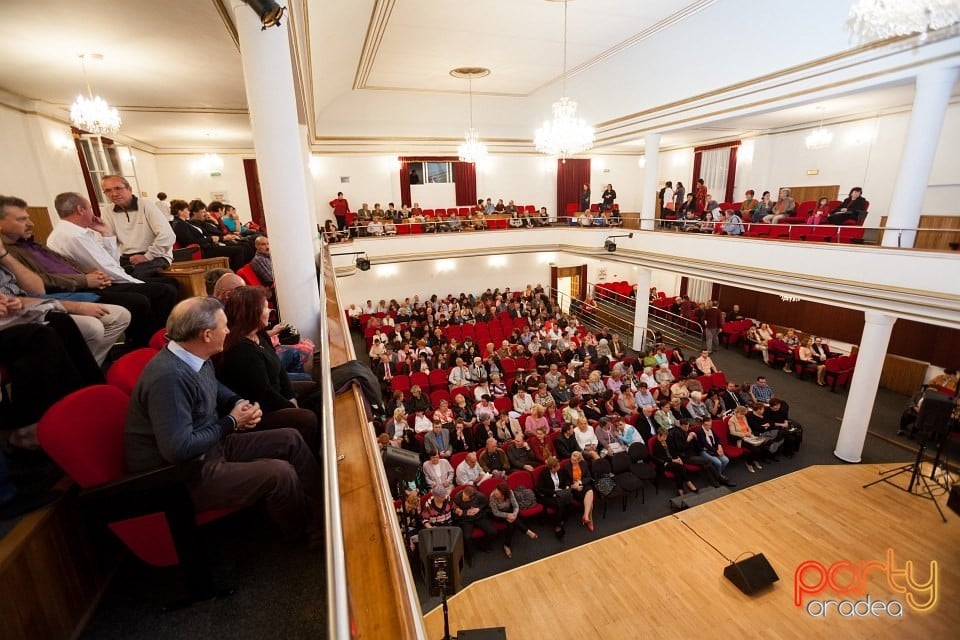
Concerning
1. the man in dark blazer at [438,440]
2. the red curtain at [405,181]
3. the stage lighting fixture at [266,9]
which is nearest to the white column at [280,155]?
the stage lighting fixture at [266,9]

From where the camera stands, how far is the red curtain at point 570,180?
17.0 m

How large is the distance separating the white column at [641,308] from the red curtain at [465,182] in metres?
6.90

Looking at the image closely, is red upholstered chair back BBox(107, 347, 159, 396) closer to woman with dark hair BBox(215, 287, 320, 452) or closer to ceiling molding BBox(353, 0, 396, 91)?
woman with dark hair BBox(215, 287, 320, 452)

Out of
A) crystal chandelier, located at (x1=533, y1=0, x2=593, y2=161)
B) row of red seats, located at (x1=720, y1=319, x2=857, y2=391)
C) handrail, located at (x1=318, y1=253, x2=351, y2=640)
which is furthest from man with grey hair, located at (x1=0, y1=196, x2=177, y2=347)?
row of red seats, located at (x1=720, y1=319, x2=857, y2=391)

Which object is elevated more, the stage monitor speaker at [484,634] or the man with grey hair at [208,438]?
the man with grey hair at [208,438]

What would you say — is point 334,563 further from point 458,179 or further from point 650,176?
point 458,179

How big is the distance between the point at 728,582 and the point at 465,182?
14.0 m

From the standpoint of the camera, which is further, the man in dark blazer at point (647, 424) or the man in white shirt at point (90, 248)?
the man in dark blazer at point (647, 424)

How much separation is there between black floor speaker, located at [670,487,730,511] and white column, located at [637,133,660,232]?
679cm

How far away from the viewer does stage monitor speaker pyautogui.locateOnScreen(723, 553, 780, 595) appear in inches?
199

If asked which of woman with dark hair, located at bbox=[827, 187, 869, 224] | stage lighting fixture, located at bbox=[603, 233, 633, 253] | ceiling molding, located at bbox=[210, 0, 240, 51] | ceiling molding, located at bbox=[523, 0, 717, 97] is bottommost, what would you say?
stage lighting fixture, located at bbox=[603, 233, 633, 253]

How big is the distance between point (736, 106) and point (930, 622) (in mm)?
8638

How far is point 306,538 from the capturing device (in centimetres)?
200

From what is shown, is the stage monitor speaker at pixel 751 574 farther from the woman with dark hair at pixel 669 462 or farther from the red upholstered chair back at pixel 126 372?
the red upholstered chair back at pixel 126 372
